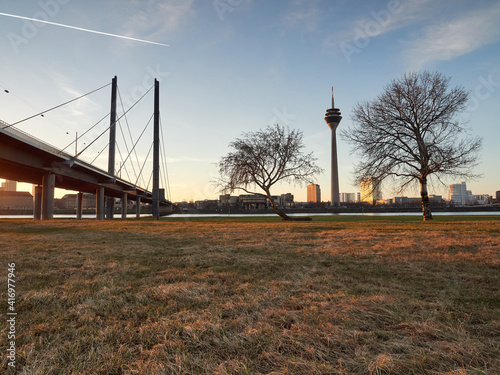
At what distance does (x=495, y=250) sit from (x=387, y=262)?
4108 millimetres

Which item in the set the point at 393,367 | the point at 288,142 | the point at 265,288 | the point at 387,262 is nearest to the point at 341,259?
the point at 387,262

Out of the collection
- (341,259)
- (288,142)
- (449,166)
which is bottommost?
(341,259)

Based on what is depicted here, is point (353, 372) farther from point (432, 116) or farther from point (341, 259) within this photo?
point (432, 116)

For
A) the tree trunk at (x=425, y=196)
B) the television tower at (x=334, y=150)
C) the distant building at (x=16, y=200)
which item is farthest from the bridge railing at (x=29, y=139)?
the distant building at (x=16, y=200)

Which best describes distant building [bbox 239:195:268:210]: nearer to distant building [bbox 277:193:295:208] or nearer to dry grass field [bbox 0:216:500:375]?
distant building [bbox 277:193:295:208]

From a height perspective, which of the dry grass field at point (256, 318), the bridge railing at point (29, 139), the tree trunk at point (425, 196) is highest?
the bridge railing at point (29, 139)

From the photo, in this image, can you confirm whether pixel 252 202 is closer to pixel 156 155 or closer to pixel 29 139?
pixel 156 155

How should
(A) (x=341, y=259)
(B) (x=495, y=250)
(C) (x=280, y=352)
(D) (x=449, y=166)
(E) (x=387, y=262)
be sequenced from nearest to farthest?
(C) (x=280, y=352) < (E) (x=387, y=262) < (A) (x=341, y=259) < (B) (x=495, y=250) < (D) (x=449, y=166)

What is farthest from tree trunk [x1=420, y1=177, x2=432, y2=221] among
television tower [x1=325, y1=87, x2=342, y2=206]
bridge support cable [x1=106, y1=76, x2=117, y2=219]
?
television tower [x1=325, y1=87, x2=342, y2=206]

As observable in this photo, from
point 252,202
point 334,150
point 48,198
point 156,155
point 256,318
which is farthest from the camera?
point 252,202

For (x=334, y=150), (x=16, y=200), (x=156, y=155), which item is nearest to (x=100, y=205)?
(x=156, y=155)

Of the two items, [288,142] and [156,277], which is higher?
[288,142]

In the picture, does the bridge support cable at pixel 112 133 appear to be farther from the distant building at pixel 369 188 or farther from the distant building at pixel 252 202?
the distant building at pixel 252 202

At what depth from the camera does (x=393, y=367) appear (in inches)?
86.0
